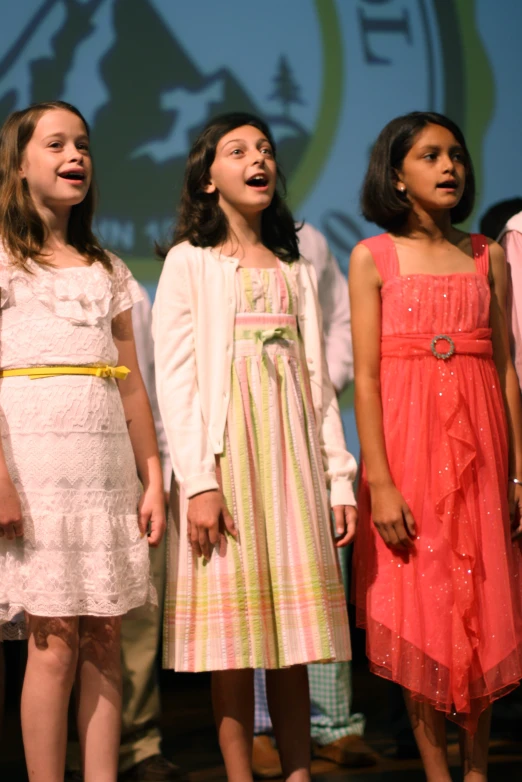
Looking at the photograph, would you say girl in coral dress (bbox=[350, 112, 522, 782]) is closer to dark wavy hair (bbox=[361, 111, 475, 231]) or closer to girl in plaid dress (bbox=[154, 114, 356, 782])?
dark wavy hair (bbox=[361, 111, 475, 231])

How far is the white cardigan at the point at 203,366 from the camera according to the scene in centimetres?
254

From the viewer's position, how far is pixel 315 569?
2.50 meters

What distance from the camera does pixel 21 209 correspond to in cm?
257

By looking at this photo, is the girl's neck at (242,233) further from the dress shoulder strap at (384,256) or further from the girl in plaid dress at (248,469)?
the dress shoulder strap at (384,256)

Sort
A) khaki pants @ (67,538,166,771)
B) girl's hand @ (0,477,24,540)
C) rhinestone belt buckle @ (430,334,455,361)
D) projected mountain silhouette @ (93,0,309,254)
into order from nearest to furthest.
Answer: girl's hand @ (0,477,24,540) → rhinestone belt buckle @ (430,334,455,361) → khaki pants @ (67,538,166,771) → projected mountain silhouette @ (93,0,309,254)

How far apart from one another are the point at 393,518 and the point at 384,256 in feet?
2.12

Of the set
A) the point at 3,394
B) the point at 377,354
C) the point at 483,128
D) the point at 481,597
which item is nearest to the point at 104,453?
the point at 3,394

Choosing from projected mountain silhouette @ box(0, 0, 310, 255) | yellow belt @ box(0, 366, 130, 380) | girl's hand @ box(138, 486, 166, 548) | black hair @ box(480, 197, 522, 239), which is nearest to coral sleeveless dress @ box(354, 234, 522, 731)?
girl's hand @ box(138, 486, 166, 548)

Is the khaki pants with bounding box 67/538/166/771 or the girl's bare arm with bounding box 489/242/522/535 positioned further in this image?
the khaki pants with bounding box 67/538/166/771

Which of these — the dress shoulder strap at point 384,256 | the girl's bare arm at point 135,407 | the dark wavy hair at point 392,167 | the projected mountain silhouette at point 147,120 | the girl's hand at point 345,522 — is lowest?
the girl's hand at point 345,522

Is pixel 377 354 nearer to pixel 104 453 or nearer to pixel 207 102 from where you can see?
pixel 104 453

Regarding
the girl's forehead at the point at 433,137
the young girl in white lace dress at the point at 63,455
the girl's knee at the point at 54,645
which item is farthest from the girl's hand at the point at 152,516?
the girl's forehead at the point at 433,137

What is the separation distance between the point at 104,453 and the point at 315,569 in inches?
21.0

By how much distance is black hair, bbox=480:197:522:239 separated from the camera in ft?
12.9
